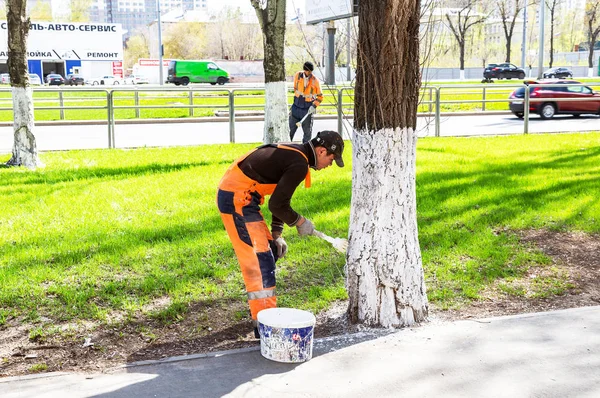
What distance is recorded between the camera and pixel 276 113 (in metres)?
12.7

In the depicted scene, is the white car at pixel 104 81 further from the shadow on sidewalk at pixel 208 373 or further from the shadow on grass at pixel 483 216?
the shadow on sidewalk at pixel 208 373

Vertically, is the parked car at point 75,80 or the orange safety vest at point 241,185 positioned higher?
the parked car at point 75,80

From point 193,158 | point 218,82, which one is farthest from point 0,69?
point 193,158

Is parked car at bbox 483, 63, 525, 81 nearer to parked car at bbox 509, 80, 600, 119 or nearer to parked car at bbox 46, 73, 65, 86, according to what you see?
parked car at bbox 46, 73, 65, 86

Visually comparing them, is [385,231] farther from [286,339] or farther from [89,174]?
[89,174]

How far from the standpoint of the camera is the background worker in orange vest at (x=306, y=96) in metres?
13.0

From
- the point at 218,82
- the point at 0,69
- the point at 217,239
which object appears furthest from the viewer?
the point at 0,69

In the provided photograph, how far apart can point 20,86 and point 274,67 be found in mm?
4085

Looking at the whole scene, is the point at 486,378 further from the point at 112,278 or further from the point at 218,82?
the point at 218,82

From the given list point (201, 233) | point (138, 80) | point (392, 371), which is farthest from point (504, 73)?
point (392, 371)

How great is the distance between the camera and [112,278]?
5840 mm

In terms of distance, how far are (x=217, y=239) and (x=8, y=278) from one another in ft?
6.34

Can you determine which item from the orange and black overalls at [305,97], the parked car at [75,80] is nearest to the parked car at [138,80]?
the parked car at [75,80]

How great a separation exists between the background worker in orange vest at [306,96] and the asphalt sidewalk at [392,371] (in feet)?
28.3
